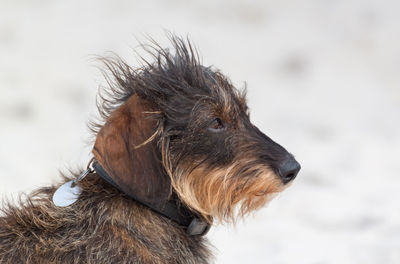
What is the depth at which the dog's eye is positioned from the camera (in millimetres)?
2516

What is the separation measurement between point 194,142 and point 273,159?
0.41 meters

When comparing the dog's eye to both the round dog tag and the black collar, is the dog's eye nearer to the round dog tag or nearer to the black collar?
the black collar

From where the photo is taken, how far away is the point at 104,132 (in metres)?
2.38

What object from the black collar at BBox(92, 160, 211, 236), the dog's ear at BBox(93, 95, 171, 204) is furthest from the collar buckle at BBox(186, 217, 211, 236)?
the dog's ear at BBox(93, 95, 171, 204)

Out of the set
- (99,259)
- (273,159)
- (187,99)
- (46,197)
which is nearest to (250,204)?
(273,159)

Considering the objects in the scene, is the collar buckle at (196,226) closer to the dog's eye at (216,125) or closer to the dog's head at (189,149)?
the dog's head at (189,149)

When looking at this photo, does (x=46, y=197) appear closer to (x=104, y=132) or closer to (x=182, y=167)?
(x=104, y=132)

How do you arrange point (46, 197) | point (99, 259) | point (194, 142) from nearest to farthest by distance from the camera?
1. point (99, 259)
2. point (194, 142)
3. point (46, 197)

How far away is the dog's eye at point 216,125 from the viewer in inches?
99.0

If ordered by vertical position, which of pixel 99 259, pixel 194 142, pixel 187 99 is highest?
pixel 187 99

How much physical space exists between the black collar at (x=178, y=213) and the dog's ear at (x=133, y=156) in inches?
3.2

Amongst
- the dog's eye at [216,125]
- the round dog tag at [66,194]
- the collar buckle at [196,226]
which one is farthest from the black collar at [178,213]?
the dog's eye at [216,125]

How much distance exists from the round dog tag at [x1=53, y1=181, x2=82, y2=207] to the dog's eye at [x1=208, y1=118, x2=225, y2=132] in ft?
2.42

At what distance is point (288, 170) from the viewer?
2492 millimetres
